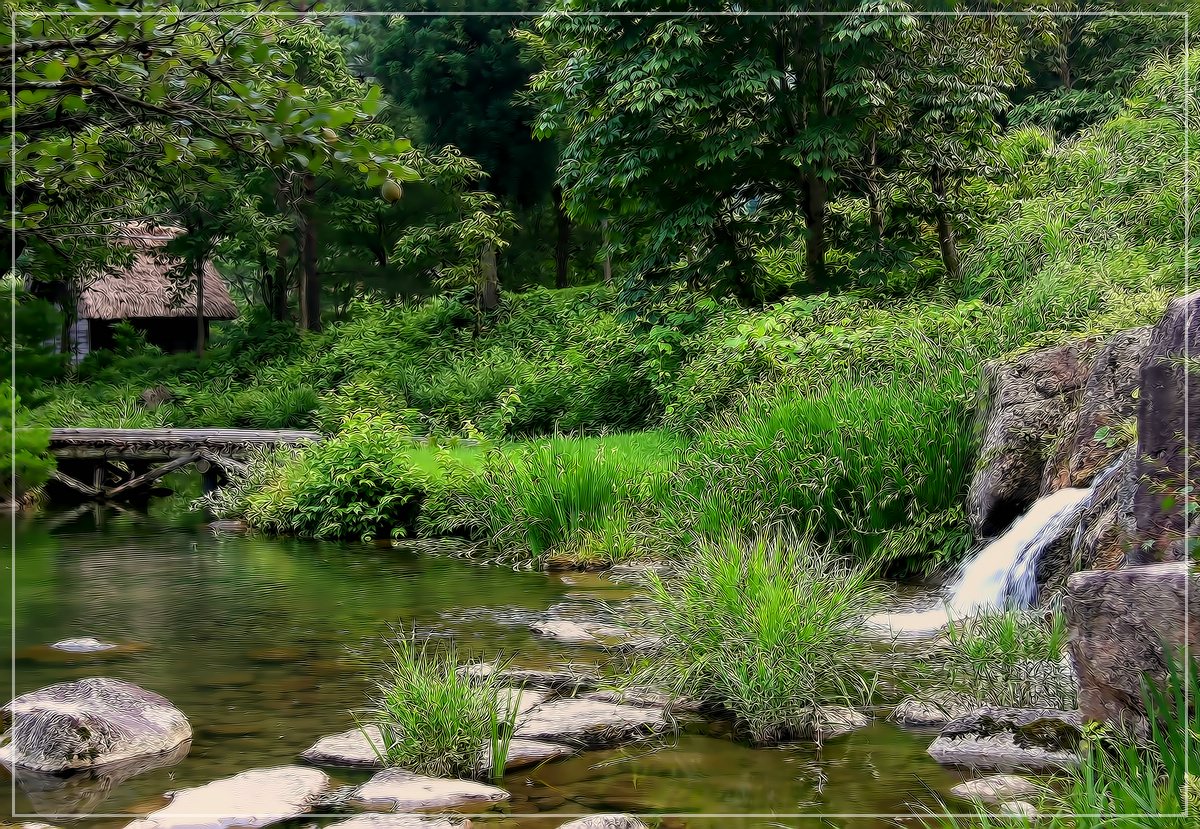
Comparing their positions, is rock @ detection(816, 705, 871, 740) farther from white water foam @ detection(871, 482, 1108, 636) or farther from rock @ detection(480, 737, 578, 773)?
white water foam @ detection(871, 482, 1108, 636)

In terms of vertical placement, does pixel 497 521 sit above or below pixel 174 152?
below

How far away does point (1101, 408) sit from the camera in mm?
7000

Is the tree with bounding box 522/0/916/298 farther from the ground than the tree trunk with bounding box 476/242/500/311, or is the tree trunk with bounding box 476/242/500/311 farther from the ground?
the tree with bounding box 522/0/916/298

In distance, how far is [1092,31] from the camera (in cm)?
2172

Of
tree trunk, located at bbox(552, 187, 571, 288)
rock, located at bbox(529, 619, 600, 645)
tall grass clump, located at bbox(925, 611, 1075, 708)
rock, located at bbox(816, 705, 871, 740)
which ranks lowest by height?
rock, located at bbox(529, 619, 600, 645)

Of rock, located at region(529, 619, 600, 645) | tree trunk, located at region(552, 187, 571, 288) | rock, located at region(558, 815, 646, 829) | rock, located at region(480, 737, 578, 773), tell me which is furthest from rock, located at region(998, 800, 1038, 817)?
tree trunk, located at region(552, 187, 571, 288)

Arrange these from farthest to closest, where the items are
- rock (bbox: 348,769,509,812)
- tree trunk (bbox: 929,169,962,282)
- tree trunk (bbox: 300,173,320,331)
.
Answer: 1. tree trunk (bbox: 300,173,320,331)
2. tree trunk (bbox: 929,169,962,282)
3. rock (bbox: 348,769,509,812)

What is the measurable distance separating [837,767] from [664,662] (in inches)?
46.0

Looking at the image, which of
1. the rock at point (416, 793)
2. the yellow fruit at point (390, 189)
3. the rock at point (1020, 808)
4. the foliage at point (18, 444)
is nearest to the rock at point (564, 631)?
the rock at point (416, 793)

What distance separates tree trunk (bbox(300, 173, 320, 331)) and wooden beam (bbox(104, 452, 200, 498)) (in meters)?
9.37

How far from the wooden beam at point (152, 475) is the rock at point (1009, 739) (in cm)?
1298

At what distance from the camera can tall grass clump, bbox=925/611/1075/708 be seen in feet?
16.5

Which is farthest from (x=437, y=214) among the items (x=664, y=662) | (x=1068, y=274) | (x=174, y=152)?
(x=174, y=152)

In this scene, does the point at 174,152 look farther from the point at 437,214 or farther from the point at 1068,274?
the point at 437,214
